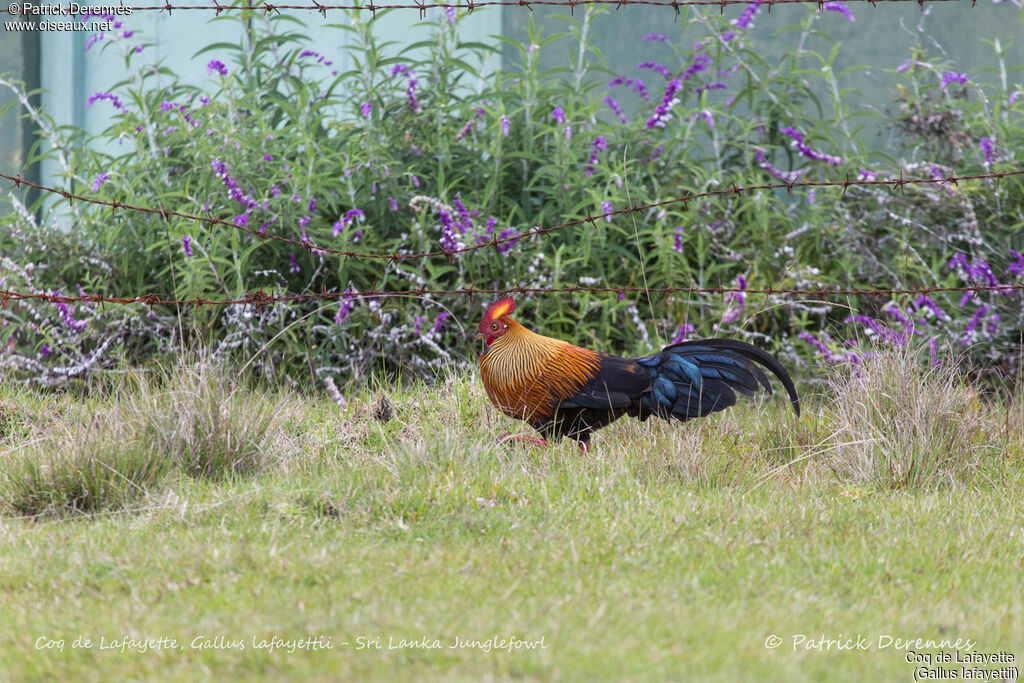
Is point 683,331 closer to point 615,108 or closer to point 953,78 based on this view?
point 615,108

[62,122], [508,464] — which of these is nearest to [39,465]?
[508,464]

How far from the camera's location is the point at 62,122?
29.2 ft

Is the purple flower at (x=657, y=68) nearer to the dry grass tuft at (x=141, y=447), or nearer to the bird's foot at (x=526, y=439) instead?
the bird's foot at (x=526, y=439)

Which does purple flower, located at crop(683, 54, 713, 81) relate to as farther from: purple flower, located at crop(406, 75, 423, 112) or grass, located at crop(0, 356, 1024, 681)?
grass, located at crop(0, 356, 1024, 681)

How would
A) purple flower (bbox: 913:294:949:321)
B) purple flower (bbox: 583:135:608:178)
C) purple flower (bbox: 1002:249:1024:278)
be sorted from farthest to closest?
1. purple flower (bbox: 583:135:608:178)
2. purple flower (bbox: 1002:249:1024:278)
3. purple flower (bbox: 913:294:949:321)

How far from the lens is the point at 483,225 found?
638 centimetres

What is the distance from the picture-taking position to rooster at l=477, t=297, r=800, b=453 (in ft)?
14.2

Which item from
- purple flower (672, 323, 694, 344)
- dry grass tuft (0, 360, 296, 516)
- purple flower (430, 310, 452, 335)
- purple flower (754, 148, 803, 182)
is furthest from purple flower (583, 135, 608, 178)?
dry grass tuft (0, 360, 296, 516)

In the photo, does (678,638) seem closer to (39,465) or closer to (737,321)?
(39,465)

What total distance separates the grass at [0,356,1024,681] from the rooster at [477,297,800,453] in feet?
0.54

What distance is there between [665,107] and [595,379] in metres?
3.03

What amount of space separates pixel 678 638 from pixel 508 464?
1.70 metres

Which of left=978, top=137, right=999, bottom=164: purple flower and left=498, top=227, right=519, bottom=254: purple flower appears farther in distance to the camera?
left=978, top=137, right=999, bottom=164: purple flower

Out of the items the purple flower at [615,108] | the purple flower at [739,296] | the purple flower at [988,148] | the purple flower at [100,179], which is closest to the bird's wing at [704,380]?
the purple flower at [739,296]
